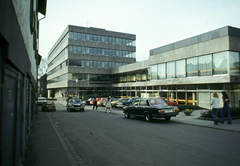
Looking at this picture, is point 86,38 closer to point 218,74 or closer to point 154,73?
point 154,73

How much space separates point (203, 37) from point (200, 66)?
379cm

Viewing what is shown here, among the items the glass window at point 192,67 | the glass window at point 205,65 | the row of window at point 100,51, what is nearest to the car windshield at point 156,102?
the glass window at point 205,65

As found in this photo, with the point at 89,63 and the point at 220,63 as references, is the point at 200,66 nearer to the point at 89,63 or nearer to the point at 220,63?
the point at 220,63

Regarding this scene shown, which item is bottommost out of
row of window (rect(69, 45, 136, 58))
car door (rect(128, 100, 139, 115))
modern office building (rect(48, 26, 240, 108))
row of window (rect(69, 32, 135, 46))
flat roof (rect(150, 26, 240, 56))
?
car door (rect(128, 100, 139, 115))

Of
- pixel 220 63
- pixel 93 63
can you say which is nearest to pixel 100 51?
pixel 93 63

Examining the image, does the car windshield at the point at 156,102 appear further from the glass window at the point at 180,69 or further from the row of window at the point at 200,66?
the glass window at the point at 180,69

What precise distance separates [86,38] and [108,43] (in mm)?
6895

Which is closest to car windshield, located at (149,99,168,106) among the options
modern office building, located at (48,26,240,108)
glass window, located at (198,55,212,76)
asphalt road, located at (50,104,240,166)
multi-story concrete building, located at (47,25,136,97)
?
asphalt road, located at (50,104,240,166)

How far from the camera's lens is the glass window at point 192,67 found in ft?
81.2

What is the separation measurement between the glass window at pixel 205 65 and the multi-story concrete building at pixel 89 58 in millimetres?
29734

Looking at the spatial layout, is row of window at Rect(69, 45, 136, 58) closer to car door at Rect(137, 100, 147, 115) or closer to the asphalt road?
car door at Rect(137, 100, 147, 115)

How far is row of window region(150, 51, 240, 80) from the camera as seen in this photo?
2084 centimetres

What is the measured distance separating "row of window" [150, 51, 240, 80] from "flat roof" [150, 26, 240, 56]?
86.9 inches

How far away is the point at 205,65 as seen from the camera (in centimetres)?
2338
